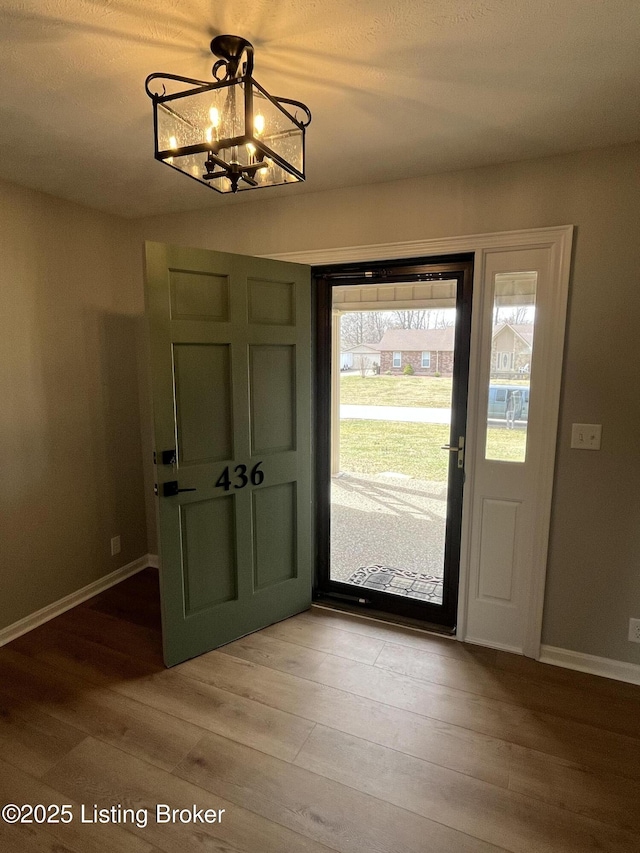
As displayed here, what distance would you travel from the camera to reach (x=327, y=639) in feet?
8.27

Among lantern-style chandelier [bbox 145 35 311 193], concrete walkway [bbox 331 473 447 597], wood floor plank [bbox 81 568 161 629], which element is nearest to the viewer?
lantern-style chandelier [bbox 145 35 311 193]

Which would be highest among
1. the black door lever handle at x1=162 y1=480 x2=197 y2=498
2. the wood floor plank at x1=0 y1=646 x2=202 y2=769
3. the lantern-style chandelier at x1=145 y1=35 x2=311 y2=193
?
the lantern-style chandelier at x1=145 y1=35 x2=311 y2=193

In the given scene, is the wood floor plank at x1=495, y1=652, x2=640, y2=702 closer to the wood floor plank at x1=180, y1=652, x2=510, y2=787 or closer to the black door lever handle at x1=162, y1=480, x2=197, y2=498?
the wood floor plank at x1=180, y1=652, x2=510, y2=787

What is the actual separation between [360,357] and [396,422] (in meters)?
0.57

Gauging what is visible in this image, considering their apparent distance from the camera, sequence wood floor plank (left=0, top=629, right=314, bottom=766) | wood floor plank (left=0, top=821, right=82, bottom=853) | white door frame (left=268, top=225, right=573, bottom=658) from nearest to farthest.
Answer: wood floor plank (left=0, top=821, right=82, bottom=853), wood floor plank (left=0, top=629, right=314, bottom=766), white door frame (left=268, top=225, right=573, bottom=658)

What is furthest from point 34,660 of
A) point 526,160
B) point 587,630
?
point 526,160

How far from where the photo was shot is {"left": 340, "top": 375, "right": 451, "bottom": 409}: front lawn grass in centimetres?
268

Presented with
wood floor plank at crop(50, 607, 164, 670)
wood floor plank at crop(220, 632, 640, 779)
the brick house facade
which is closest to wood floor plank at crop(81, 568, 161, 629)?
wood floor plank at crop(50, 607, 164, 670)

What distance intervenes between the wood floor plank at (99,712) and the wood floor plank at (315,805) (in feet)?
0.38

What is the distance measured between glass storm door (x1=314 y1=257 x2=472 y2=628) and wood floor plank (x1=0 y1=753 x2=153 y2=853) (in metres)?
A: 1.64

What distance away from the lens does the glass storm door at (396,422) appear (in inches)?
99.0

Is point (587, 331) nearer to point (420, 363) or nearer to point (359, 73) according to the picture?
point (420, 363)

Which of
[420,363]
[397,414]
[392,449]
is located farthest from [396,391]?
[392,449]

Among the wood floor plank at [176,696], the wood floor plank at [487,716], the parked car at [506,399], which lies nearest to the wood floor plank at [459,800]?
the wood floor plank at [176,696]
